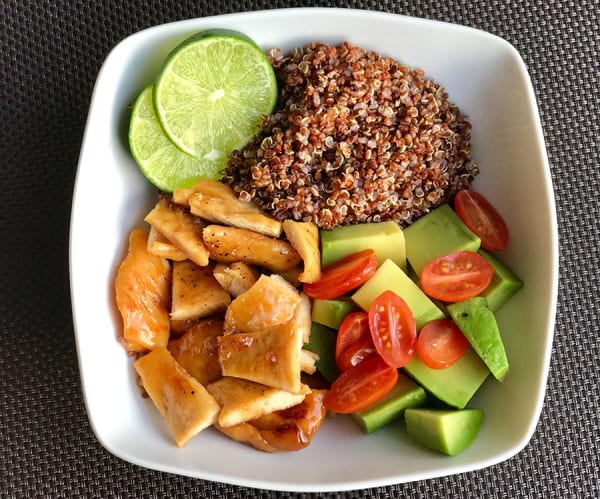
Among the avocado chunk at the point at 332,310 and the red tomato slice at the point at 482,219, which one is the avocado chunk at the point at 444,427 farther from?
the red tomato slice at the point at 482,219

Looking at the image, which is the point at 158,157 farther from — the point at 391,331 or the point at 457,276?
the point at 457,276

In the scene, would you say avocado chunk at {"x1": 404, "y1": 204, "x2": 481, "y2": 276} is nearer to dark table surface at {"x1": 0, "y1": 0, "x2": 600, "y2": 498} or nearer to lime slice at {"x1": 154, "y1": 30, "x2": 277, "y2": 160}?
dark table surface at {"x1": 0, "y1": 0, "x2": 600, "y2": 498}

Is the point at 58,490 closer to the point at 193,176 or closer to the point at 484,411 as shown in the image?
the point at 193,176

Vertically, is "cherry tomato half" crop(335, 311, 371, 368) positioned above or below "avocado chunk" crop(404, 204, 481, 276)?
below

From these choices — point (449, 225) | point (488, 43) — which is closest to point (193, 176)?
point (449, 225)

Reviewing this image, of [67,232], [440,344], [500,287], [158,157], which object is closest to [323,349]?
[440,344]

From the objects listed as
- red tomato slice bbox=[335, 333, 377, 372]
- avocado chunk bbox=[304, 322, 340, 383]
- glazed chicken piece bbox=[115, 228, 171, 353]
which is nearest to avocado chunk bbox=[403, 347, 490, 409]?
red tomato slice bbox=[335, 333, 377, 372]
